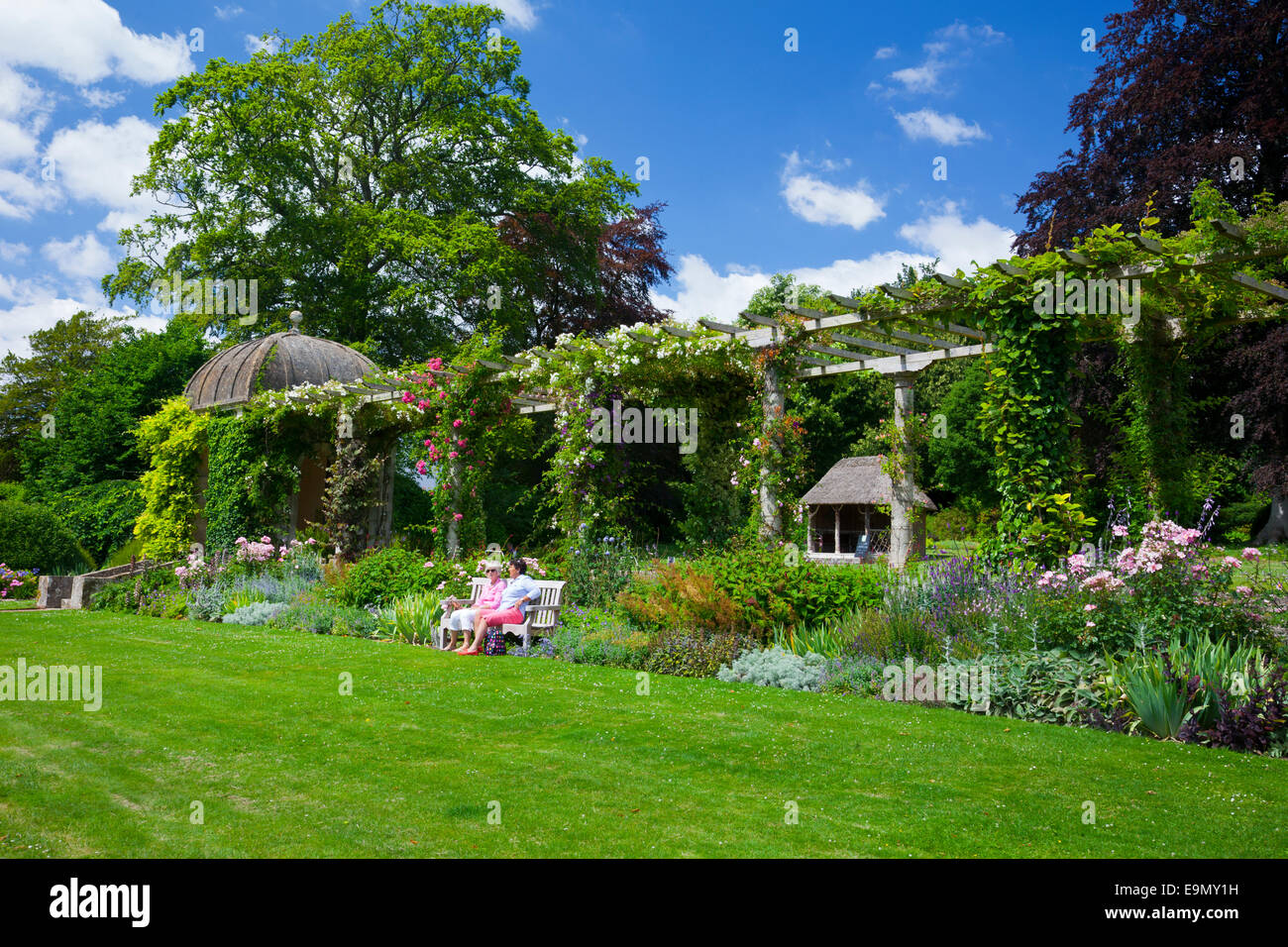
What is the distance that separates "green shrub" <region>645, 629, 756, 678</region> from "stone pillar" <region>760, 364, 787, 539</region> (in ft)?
8.65

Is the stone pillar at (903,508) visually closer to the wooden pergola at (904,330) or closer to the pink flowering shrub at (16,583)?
the wooden pergola at (904,330)

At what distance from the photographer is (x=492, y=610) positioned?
945 centimetres

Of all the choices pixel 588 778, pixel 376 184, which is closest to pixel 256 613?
pixel 588 778

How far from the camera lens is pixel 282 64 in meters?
24.4

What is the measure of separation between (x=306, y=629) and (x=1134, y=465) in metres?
9.57

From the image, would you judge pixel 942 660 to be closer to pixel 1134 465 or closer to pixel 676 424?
pixel 1134 465

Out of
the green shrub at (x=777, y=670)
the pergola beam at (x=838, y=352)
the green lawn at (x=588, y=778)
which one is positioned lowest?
the green lawn at (x=588, y=778)

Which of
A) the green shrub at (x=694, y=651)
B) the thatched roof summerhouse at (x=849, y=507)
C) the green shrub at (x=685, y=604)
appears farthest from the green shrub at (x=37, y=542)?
the thatched roof summerhouse at (x=849, y=507)

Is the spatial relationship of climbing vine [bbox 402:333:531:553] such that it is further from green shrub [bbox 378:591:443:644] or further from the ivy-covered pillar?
green shrub [bbox 378:591:443:644]

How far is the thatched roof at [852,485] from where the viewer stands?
27.2 metres

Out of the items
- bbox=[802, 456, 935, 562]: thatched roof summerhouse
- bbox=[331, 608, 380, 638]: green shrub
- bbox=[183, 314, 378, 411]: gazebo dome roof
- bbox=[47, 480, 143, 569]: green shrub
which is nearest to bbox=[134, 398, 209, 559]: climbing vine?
bbox=[183, 314, 378, 411]: gazebo dome roof

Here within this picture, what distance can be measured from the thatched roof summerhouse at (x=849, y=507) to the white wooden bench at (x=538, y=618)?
15.8 meters
